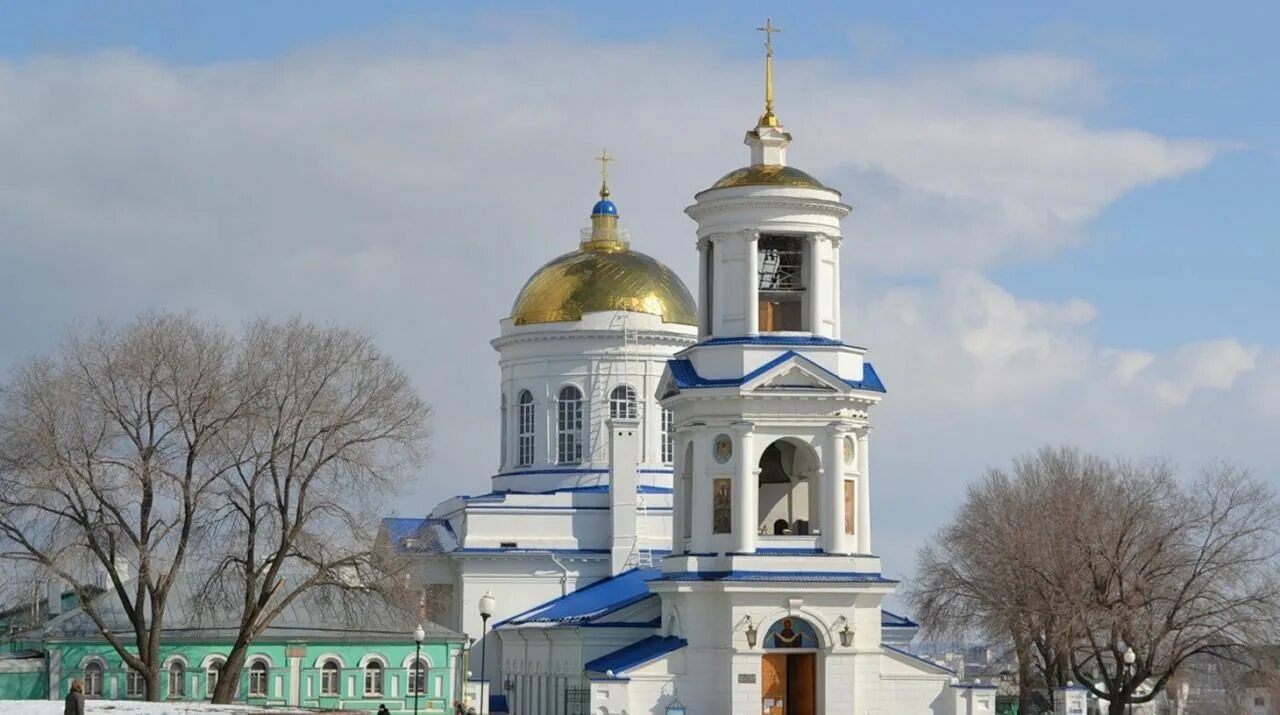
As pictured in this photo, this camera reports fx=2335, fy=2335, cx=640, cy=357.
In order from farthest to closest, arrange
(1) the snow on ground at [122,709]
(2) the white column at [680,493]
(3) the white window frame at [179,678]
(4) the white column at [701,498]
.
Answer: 1. (3) the white window frame at [179,678]
2. (2) the white column at [680,493]
3. (4) the white column at [701,498]
4. (1) the snow on ground at [122,709]

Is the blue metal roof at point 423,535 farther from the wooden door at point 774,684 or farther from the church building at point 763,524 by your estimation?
the wooden door at point 774,684

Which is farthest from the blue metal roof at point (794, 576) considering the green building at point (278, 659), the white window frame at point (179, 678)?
the white window frame at point (179, 678)

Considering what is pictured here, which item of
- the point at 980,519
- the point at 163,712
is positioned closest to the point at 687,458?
the point at 163,712

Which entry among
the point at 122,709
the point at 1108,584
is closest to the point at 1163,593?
the point at 1108,584

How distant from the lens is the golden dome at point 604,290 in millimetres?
65938

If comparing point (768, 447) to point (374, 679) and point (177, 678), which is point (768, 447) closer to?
point (374, 679)

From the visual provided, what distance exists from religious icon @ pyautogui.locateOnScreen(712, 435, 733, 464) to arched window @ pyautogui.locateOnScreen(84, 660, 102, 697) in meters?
15.7

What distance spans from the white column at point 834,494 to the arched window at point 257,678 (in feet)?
48.5

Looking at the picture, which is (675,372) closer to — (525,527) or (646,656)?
(646,656)

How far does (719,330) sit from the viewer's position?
5003cm

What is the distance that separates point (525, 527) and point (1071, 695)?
17.5 m

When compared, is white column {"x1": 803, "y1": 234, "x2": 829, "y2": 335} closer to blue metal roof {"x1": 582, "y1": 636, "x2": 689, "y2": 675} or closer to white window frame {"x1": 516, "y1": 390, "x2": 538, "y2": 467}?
blue metal roof {"x1": 582, "y1": 636, "x2": 689, "y2": 675}

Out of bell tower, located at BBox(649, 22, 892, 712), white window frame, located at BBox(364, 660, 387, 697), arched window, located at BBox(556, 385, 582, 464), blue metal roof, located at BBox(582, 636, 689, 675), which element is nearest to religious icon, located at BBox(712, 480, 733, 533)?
bell tower, located at BBox(649, 22, 892, 712)

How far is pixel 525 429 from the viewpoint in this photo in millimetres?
66812
